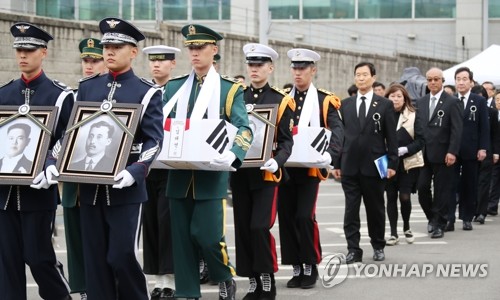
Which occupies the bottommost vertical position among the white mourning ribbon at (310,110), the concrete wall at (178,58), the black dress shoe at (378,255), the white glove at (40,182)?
the black dress shoe at (378,255)

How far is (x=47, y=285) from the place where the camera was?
8578mm

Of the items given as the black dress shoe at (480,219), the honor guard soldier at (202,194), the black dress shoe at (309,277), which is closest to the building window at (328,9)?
the black dress shoe at (480,219)

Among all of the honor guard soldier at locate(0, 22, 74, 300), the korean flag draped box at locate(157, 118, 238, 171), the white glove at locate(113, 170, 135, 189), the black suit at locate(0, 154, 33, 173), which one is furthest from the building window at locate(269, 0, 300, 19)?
the white glove at locate(113, 170, 135, 189)

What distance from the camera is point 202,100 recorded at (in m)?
9.12

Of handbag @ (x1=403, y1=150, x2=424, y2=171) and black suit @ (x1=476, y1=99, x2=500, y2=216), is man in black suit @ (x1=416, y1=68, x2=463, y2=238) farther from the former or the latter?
black suit @ (x1=476, y1=99, x2=500, y2=216)

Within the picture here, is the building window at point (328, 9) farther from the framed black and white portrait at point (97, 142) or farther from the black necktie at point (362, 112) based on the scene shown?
the framed black and white portrait at point (97, 142)

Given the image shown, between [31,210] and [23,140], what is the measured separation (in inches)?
20.0

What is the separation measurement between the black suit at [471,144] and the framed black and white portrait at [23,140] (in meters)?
8.69

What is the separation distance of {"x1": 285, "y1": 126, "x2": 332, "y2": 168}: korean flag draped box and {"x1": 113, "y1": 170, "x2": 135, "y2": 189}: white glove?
3199 mm

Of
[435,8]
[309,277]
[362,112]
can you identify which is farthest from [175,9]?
[309,277]

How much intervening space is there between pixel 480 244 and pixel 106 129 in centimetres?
714

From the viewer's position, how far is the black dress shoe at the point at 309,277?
1068 cm

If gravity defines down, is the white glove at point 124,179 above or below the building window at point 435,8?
below

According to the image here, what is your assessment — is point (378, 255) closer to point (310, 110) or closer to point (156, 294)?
point (310, 110)
